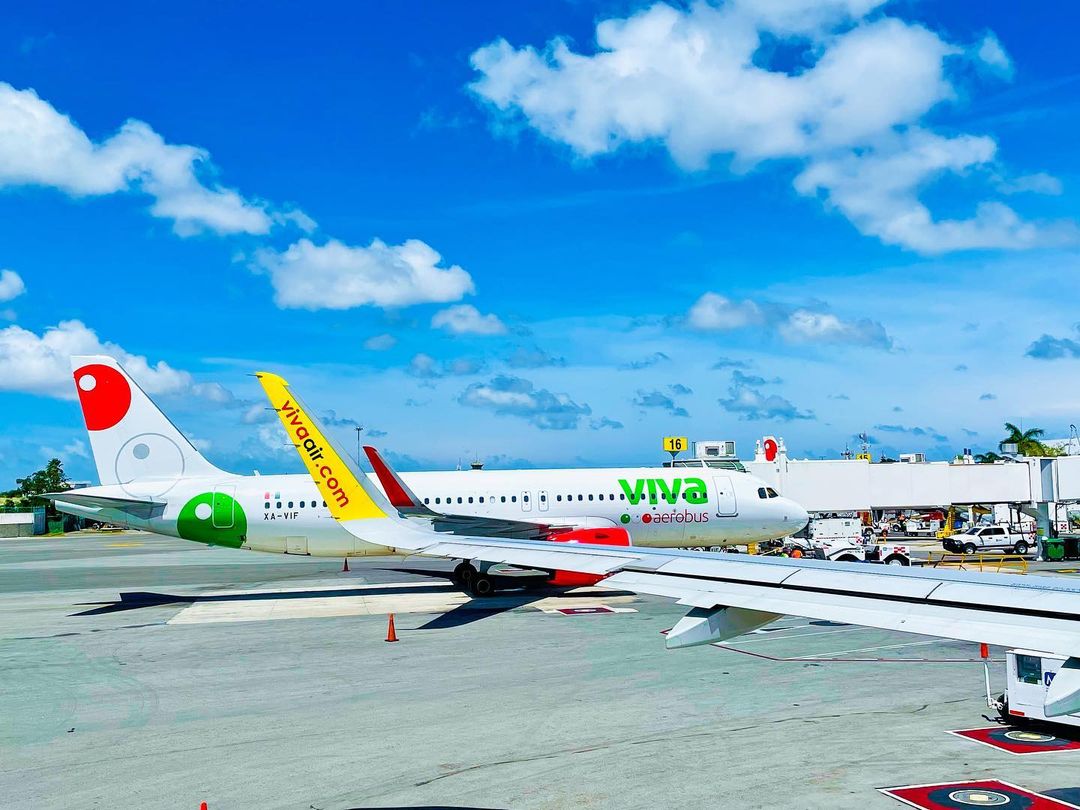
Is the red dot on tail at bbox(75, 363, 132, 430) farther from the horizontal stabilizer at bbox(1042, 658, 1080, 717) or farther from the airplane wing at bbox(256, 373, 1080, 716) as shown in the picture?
the horizontal stabilizer at bbox(1042, 658, 1080, 717)

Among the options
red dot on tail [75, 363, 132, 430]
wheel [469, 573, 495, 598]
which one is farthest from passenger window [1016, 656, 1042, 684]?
red dot on tail [75, 363, 132, 430]

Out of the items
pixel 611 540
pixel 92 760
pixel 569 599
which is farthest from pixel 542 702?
pixel 611 540

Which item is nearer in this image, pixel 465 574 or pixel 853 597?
pixel 853 597

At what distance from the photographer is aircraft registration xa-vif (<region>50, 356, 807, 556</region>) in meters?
27.9

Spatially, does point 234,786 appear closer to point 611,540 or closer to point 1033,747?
point 1033,747

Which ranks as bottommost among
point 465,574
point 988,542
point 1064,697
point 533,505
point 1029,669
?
point 988,542

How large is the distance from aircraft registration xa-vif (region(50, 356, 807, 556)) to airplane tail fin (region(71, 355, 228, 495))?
3 cm

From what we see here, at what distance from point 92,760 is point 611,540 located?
60.6 ft

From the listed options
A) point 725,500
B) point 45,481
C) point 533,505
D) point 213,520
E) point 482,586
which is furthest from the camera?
point 45,481

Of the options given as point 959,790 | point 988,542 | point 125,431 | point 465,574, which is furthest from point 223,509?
point 988,542

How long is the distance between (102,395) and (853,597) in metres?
27.0

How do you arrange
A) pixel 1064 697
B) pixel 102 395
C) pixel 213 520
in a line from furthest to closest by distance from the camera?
pixel 213 520
pixel 102 395
pixel 1064 697

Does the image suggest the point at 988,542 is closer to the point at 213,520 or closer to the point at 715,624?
the point at 213,520

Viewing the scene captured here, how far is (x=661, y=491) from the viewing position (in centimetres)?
3025
